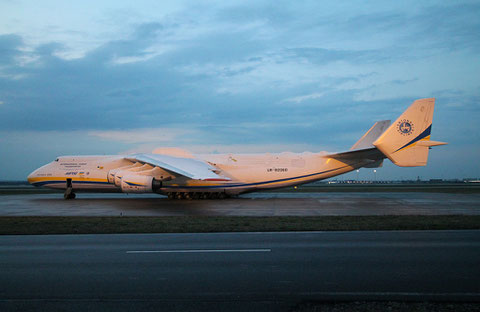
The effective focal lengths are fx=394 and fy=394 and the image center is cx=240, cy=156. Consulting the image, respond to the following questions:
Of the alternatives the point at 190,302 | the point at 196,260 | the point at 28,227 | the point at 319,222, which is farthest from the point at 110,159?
the point at 190,302

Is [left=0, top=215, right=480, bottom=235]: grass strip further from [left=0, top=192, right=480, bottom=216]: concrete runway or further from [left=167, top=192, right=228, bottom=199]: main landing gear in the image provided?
[left=167, top=192, right=228, bottom=199]: main landing gear

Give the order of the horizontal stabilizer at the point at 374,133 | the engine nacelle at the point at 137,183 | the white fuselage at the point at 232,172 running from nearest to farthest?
the engine nacelle at the point at 137,183 < the white fuselage at the point at 232,172 < the horizontal stabilizer at the point at 374,133

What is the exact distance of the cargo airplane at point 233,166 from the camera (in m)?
24.4

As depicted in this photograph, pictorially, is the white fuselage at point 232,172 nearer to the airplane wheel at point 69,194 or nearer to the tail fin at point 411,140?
the airplane wheel at point 69,194

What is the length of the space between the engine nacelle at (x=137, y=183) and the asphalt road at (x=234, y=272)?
587 inches

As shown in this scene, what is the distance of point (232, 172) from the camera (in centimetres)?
2911

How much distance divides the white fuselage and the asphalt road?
59.8 feet

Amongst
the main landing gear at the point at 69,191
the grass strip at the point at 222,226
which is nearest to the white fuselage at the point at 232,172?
the main landing gear at the point at 69,191

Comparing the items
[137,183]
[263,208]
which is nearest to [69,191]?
[137,183]

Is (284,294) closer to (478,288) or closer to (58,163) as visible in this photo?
(478,288)

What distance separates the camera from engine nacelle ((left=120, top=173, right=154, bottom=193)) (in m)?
24.9

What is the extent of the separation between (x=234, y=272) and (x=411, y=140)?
69.0 feet

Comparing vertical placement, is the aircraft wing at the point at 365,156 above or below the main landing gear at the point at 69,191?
above

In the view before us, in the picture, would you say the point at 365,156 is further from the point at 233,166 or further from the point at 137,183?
the point at 137,183
